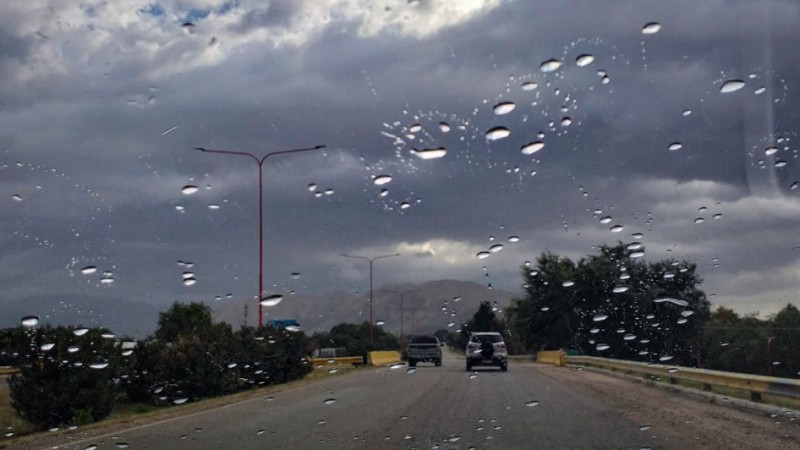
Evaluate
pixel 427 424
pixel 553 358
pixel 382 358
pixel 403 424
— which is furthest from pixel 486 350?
pixel 427 424

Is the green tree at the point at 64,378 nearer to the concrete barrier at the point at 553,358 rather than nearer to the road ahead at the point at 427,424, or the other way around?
the road ahead at the point at 427,424

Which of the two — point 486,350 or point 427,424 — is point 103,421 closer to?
point 427,424

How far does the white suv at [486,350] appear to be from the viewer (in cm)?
3844

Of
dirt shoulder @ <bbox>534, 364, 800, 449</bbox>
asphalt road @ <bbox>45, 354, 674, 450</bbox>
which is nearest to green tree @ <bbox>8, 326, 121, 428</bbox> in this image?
asphalt road @ <bbox>45, 354, 674, 450</bbox>

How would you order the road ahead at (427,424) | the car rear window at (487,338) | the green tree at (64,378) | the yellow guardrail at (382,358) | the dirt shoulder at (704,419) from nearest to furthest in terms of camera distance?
1. the dirt shoulder at (704,419)
2. the road ahead at (427,424)
3. the green tree at (64,378)
4. the car rear window at (487,338)
5. the yellow guardrail at (382,358)

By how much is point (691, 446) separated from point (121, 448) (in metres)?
7.61

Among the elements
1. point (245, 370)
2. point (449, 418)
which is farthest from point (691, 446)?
point (245, 370)

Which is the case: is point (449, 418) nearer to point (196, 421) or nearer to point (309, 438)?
point (309, 438)

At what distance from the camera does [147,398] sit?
2411cm

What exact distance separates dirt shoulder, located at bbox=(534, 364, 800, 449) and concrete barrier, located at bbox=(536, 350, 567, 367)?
20.1m

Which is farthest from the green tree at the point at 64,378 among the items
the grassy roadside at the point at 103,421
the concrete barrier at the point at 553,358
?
the concrete barrier at the point at 553,358

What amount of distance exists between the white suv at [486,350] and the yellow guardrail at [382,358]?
1305 cm

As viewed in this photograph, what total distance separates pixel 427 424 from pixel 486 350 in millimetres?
22829

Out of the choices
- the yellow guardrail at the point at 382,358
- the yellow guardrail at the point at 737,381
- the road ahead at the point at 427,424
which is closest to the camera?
the road ahead at the point at 427,424
